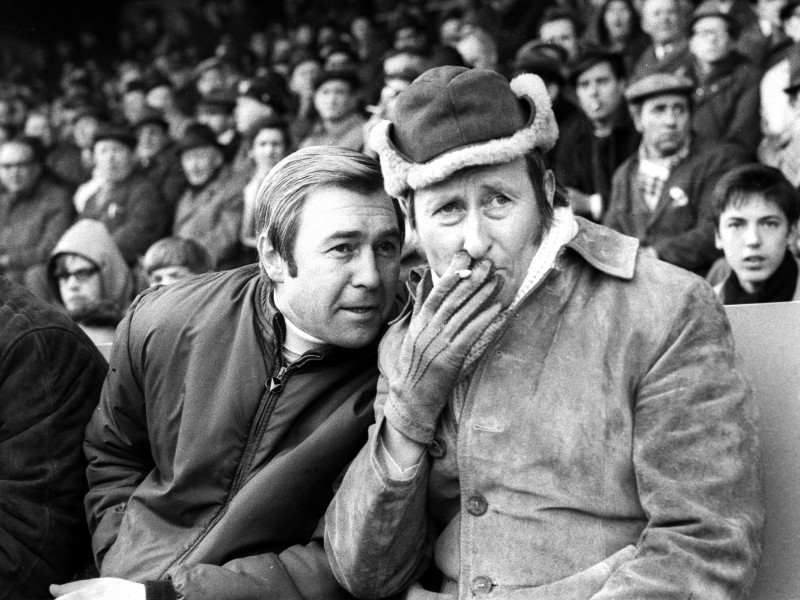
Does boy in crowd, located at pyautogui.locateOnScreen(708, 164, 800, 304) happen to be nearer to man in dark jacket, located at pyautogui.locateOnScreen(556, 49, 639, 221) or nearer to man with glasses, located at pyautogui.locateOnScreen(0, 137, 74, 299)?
man in dark jacket, located at pyautogui.locateOnScreen(556, 49, 639, 221)

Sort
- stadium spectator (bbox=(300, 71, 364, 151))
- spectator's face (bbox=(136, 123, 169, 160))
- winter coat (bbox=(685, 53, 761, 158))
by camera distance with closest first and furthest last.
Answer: winter coat (bbox=(685, 53, 761, 158))
stadium spectator (bbox=(300, 71, 364, 151))
spectator's face (bbox=(136, 123, 169, 160))

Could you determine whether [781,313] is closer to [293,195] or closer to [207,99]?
[293,195]

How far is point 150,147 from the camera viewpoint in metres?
8.02

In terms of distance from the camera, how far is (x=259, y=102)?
7.42m

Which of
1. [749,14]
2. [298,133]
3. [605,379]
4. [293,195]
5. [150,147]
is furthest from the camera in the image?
[150,147]

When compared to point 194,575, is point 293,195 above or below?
above

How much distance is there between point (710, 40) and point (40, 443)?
164 inches

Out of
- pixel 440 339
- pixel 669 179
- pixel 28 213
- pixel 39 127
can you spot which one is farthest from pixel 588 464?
pixel 39 127

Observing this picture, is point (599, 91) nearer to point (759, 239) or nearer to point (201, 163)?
point (759, 239)

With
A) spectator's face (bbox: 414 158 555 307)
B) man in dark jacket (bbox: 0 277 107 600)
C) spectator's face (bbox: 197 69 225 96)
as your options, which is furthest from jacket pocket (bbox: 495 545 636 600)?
spectator's face (bbox: 197 69 225 96)

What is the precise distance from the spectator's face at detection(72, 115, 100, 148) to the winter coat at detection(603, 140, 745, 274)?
5.09 meters

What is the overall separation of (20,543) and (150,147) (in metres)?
5.73

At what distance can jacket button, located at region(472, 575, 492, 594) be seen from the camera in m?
2.01

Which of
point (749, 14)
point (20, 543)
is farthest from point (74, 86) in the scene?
point (20, 543)
